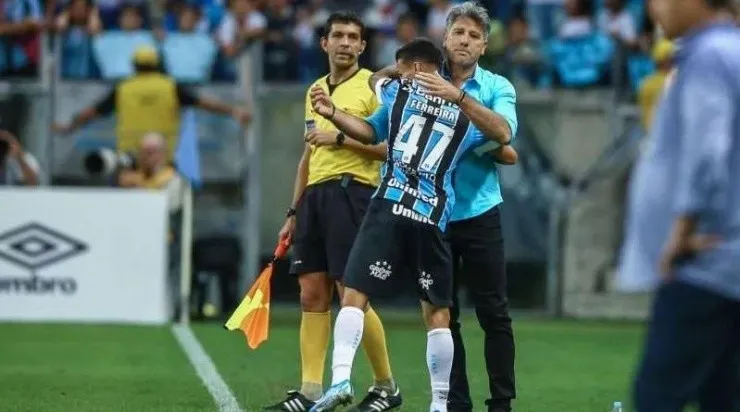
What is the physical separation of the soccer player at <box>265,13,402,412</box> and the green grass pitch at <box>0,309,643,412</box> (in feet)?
1.30

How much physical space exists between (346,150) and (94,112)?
963 centimetres

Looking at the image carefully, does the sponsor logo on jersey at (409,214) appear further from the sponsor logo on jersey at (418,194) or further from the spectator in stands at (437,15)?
the spectator in stands at (437,15)

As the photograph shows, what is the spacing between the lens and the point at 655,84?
63.5ft

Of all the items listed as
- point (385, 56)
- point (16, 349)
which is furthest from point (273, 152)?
point (16, 349)

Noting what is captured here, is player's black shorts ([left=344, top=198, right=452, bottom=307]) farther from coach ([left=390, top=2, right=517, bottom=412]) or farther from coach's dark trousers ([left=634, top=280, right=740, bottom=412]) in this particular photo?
coach's dark trousers ([left=634, top=280, right=740, bottom=412])

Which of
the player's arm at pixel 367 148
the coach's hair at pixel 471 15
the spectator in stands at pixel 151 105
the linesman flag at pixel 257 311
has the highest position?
the coach's hair at pixel 471 15

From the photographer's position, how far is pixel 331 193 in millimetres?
10305

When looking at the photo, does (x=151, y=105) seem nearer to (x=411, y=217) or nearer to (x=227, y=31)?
(x=227, y=31)

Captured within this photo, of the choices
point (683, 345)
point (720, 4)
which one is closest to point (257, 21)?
point (720, 4)

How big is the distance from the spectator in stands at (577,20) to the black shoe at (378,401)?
10.9 meters

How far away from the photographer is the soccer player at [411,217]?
9.09 m

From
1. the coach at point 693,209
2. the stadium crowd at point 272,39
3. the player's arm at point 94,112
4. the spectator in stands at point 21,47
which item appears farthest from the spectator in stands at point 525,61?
the coach at point 693,209

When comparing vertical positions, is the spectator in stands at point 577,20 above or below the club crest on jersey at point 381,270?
above

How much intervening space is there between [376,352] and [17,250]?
26.6ft
